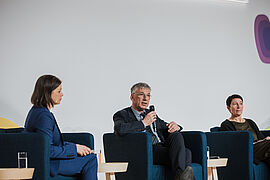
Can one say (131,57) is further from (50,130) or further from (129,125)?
(50,130)

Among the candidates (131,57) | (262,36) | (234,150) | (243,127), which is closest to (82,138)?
(234,150)

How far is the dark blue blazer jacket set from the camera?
11.8ft

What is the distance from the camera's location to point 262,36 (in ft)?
20.7

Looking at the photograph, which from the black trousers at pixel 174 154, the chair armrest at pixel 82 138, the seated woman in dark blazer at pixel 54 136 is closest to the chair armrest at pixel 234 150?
the black trousers at pixel 174 154

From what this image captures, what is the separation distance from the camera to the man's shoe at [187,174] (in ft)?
11.1

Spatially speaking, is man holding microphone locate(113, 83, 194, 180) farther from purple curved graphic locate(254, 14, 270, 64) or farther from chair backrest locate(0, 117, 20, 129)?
purple curved graphic locate(254, 14, 270, 64)

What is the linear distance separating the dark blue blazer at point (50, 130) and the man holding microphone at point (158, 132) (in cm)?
79

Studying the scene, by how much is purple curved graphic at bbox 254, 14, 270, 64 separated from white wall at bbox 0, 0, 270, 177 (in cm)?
9

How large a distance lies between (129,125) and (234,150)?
111cm

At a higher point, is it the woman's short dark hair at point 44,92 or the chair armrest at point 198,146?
the woman's short dark hair at point 44,92

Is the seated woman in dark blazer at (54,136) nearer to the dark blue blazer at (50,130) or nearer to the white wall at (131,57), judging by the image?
the dark blue blazer at (50,130)

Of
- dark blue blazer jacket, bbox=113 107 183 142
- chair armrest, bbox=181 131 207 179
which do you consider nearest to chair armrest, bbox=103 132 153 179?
dark blue blazer jacket, bbox=113 107 183 142

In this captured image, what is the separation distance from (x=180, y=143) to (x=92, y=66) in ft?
6.50

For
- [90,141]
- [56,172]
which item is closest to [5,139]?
[56,172]
